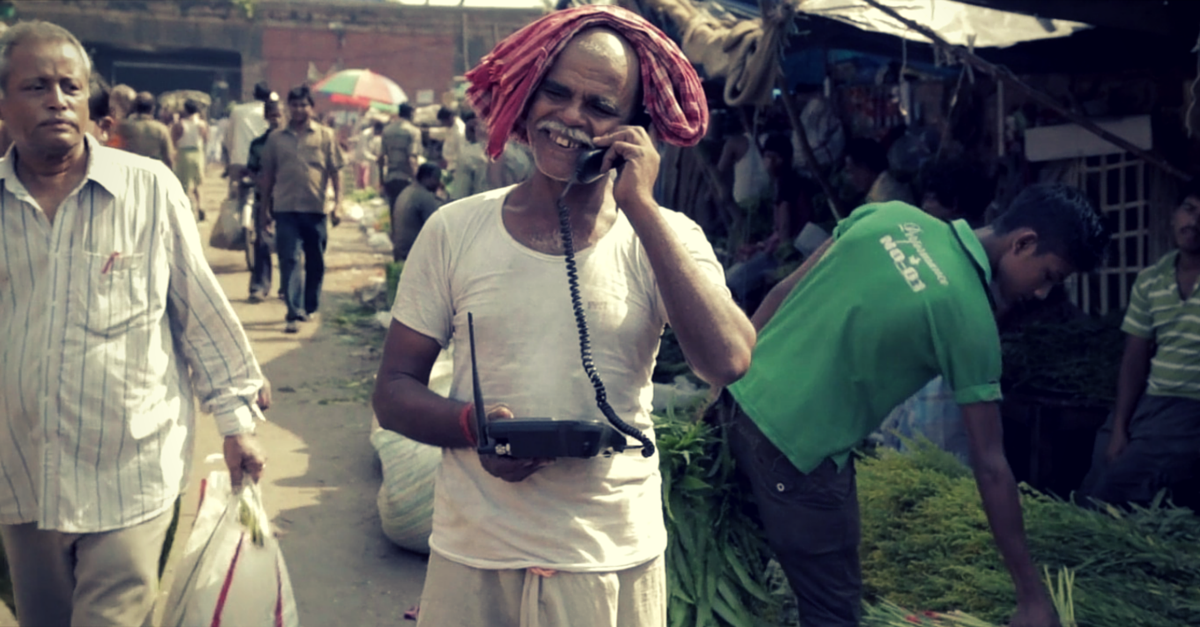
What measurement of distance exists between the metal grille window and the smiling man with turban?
5920 mm

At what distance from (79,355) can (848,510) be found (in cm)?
194

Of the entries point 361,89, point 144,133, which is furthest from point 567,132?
point 361,89

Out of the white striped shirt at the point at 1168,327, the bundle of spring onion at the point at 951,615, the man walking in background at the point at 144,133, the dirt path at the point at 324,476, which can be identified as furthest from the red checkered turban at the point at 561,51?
the man walking in background at the point at 144,133

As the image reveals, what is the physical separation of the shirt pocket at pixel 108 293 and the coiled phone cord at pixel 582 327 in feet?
Answer: 4.25

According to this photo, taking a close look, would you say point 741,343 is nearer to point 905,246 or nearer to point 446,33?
point 905,246

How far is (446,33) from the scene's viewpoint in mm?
36531

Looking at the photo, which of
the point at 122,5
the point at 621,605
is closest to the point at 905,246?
the point at 621,605

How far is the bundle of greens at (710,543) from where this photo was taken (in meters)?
3.78

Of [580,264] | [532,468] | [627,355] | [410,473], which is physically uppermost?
[580,264]

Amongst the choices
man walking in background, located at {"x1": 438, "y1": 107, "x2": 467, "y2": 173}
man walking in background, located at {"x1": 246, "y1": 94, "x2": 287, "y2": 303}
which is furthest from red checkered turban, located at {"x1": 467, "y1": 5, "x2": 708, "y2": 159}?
man walking in background, located at {"x1": 438, "y1": 107, "x2": 467, "y2": 173}

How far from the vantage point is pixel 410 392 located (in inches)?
84.3

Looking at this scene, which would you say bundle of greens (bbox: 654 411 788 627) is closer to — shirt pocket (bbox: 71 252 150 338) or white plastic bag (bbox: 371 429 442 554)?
white plastic bag (bbox: 371 429 442 554)

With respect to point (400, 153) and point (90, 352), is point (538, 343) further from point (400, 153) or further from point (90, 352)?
point (400, 153)

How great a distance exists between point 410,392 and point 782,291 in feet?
5.20
